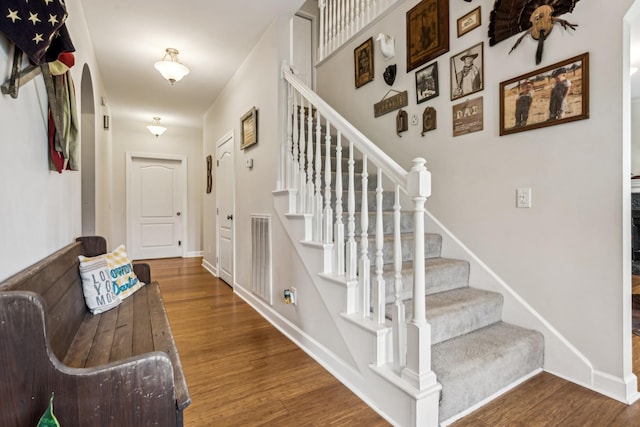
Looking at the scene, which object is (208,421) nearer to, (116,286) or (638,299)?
(116,286)

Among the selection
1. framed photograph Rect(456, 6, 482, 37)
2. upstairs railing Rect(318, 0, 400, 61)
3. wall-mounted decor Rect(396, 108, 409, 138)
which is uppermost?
upstairs railing Rect(318, 0, 400, 61)

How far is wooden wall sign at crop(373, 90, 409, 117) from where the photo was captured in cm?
273

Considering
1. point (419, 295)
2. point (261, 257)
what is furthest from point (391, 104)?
point (419, 295)

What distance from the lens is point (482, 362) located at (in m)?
1.58

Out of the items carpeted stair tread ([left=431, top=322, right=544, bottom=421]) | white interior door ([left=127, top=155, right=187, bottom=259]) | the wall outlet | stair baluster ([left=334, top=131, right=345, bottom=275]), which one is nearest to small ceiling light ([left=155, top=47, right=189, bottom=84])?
stair baluster ([left=334, top=131, right=345, bottom=275])

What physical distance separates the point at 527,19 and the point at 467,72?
1.41ft

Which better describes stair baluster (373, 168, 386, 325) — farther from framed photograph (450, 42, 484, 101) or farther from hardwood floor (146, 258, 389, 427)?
framed photograph (450, 42, 484, 101)

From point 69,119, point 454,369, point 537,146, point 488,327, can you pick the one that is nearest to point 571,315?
point 488,327

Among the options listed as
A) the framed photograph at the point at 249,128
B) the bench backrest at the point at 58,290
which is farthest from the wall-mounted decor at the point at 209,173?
the bench backrest at the point at 58,290

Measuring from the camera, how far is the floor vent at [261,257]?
9.44 ft

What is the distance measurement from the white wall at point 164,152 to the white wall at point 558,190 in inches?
187

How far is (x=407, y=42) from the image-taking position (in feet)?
8.82

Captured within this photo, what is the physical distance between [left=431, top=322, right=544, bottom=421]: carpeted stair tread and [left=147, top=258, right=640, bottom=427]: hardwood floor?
7cm

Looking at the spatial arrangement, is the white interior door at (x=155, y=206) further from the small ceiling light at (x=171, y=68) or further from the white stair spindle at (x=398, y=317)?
the white stair spindle at (x=398, y=317)
